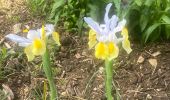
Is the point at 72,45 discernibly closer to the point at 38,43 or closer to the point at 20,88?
the point at 20,88

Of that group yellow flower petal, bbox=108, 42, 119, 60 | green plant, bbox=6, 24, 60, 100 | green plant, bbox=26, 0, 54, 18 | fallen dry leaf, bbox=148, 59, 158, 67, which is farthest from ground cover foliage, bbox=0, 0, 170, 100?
yellow flower petal, bbox=108, 42, 119, 60

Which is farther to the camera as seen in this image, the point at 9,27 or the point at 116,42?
the point at 9,27

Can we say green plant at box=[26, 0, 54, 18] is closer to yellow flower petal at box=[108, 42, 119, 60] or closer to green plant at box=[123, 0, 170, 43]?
green plant at box=[123, 0, 170, 43]

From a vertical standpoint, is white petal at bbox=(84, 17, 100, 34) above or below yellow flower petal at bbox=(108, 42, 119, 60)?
above

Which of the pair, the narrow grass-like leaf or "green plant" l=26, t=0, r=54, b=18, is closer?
the narrow grass-like leaf

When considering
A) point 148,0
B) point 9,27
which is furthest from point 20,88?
point 148,0

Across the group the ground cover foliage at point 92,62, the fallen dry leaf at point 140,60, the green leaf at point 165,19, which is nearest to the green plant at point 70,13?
the ground cover foliage at point 92,62
